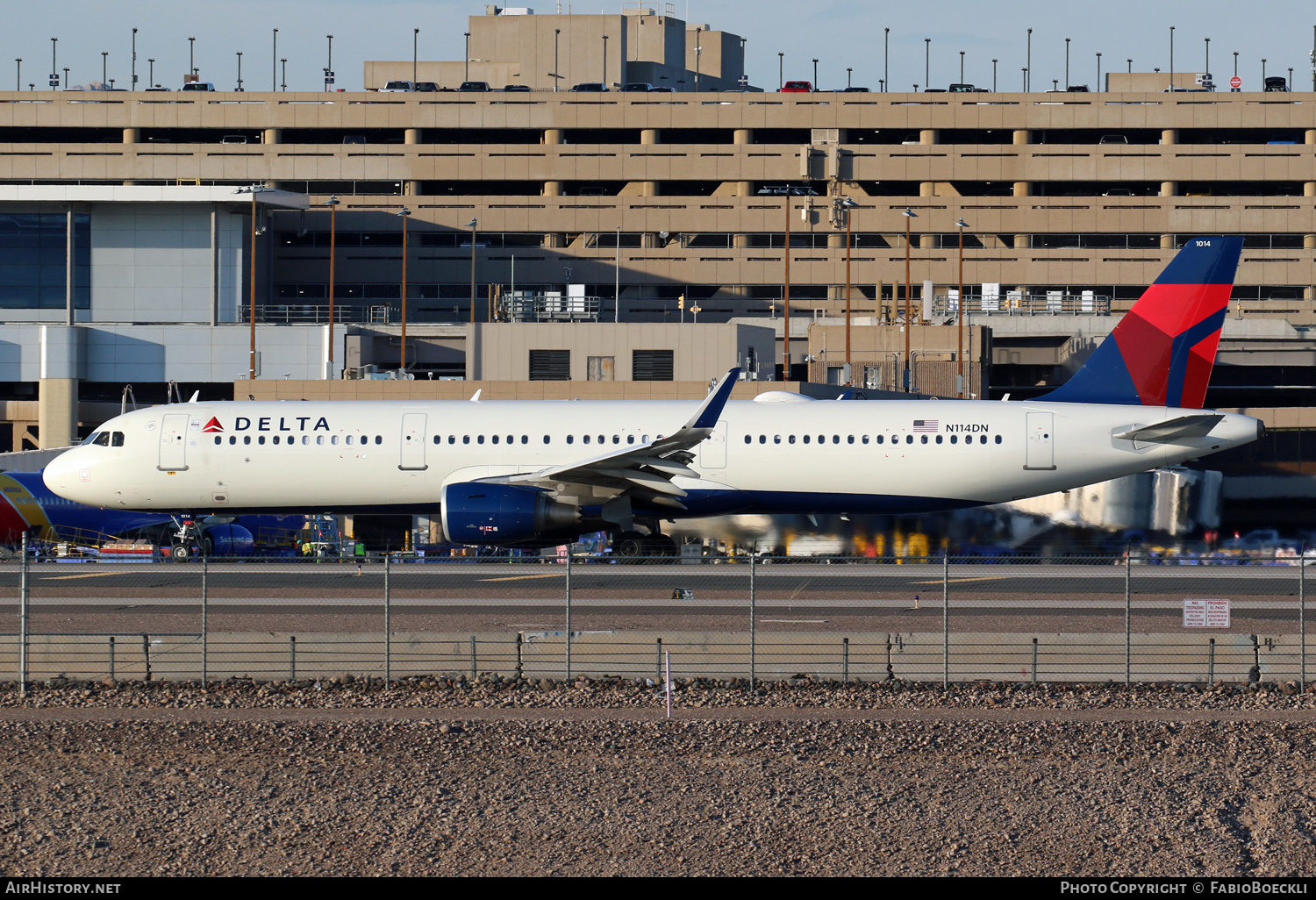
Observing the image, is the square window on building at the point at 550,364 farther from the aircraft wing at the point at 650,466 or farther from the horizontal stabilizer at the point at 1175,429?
the horizontal stabilizer at the point at 1175,429

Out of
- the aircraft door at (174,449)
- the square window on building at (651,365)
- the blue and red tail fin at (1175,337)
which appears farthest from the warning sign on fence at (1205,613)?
the square window on building at (651,365)

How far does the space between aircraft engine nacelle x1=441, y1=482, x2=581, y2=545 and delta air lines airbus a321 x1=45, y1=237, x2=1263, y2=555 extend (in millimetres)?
39

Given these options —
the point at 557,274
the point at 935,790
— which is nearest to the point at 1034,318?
the point at 557,274

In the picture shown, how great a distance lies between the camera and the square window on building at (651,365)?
52812 mm

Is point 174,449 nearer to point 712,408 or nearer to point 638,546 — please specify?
point 638,546

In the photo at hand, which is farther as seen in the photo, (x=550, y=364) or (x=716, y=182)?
(x=716, y=182)

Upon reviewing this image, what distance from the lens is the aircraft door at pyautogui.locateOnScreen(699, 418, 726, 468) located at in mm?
31609

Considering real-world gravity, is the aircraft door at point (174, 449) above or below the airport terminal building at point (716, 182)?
below

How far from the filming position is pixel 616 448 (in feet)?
104

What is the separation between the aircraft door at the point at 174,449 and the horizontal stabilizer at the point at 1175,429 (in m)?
21.1

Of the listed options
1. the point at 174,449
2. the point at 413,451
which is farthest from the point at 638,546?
the point at 174,449

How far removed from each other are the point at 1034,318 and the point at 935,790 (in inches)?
2829

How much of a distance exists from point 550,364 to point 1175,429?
89.4 ft

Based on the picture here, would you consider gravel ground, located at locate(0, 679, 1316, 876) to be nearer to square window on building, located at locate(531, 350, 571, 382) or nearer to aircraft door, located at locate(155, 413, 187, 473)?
aircraft door, located at locate(155, 413, 187, 473)
